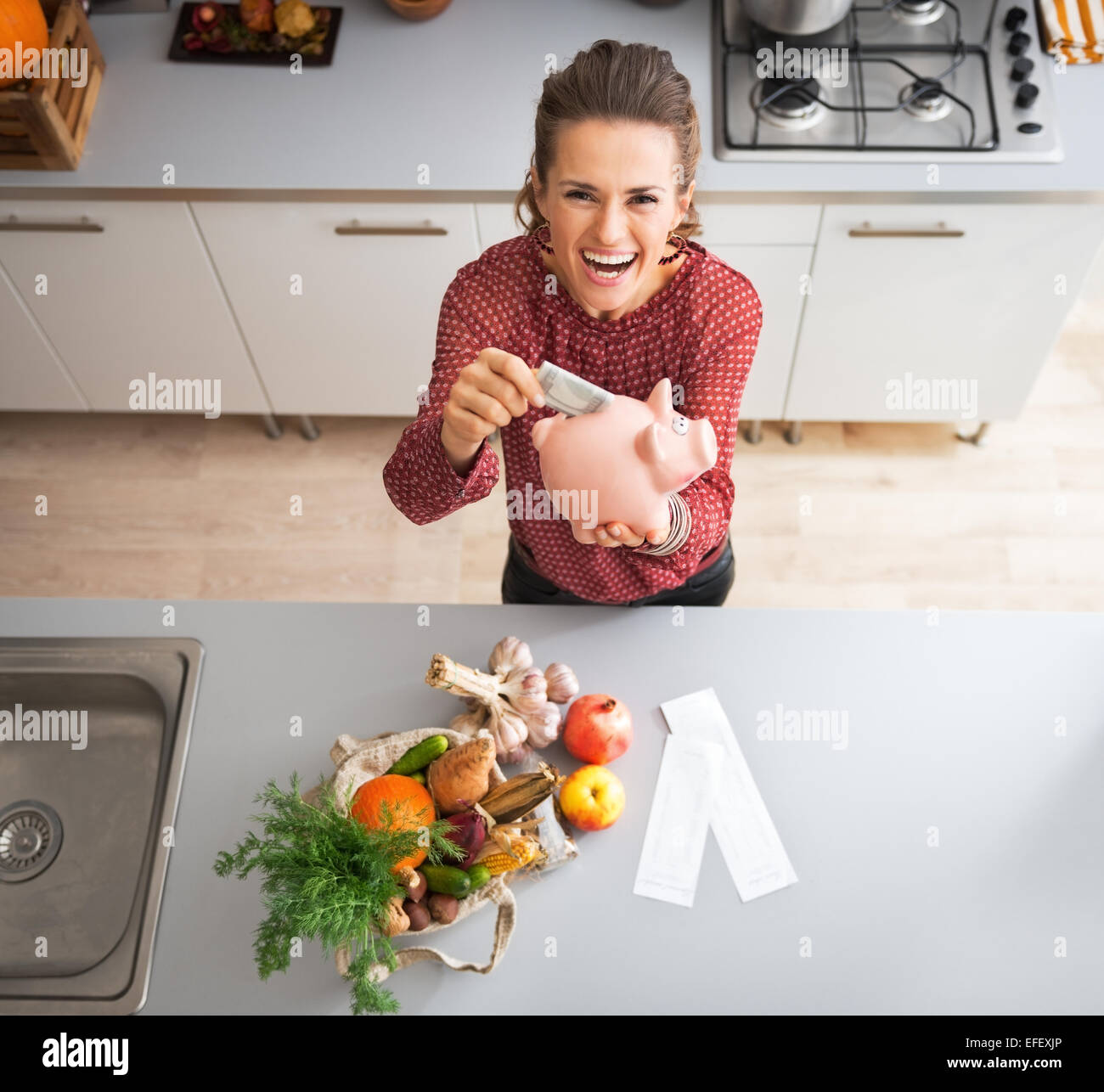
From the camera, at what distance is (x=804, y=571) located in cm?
260

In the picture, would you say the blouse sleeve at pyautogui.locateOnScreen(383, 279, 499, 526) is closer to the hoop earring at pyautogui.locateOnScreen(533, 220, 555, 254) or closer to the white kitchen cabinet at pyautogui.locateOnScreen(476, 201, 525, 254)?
the hoop earring at pyautogui.locateOnScreen(533, 220, 555, 254)

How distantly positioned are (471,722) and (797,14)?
5.13ft

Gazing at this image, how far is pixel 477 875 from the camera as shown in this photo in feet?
4.16

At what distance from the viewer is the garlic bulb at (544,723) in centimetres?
140

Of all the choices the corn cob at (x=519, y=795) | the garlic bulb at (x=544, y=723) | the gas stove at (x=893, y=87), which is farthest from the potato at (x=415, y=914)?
the gas stove at (x=893, y=87)

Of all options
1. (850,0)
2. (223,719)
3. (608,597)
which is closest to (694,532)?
(608,597)

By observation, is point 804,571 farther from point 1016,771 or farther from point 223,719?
point 223,719

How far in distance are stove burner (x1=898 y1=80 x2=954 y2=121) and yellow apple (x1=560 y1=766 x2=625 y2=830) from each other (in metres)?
1.49

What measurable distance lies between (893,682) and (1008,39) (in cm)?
145

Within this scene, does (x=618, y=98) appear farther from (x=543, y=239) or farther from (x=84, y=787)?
(x=84, y=787)

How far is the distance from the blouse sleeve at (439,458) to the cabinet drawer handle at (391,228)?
89 cm

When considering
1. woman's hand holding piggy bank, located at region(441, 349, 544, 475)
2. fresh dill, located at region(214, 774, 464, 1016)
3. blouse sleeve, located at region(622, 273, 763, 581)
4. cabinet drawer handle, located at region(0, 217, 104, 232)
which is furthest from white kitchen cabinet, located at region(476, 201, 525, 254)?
fresh dill, located at region(214, 774, 464, 1016)

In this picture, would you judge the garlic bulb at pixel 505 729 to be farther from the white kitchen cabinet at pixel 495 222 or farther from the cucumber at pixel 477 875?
the white kitchen cabinet at pixel 495 222

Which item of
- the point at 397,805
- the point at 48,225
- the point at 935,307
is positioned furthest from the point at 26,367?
the point at 935,307
